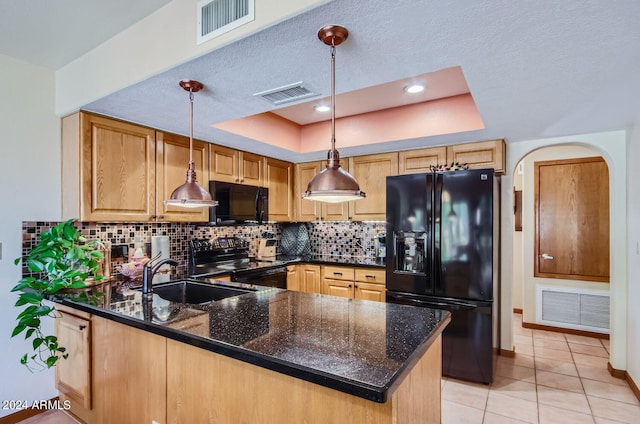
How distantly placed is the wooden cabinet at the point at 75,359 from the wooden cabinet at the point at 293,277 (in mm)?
2022

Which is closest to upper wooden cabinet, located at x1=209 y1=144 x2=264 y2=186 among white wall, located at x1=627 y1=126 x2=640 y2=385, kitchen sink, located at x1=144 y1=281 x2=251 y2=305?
kitchen sink, located at x1=144 y1=281 x2=251 y2=305

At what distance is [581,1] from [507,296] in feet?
9.56

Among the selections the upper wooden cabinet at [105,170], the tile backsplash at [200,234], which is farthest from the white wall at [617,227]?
the upper wooden cabinet at [105,170]

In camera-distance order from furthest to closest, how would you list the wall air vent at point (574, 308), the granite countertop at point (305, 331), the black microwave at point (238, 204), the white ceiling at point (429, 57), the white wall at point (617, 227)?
the wall air vent at point (574, 308) → the black microwave at point (238, 204) → the white wall at point (617, 227) → the white ceiling at point (429, 57) → the granite countertop at point (305, 331)

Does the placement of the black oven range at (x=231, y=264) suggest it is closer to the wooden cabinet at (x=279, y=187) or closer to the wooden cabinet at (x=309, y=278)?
the wooden cabinet at (x=309, y=278)

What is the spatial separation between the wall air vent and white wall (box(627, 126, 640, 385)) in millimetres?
1252

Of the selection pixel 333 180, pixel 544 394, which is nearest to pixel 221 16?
pixel 333 180

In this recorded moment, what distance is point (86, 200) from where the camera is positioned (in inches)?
93.4

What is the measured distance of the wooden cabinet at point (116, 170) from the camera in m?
2.39

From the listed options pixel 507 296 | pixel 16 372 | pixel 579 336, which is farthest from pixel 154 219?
pixel 579 336

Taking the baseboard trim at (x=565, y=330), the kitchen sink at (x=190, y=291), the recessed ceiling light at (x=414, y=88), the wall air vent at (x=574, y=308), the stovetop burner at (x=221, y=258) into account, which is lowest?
the baseboard trim at (x=565, y=330)

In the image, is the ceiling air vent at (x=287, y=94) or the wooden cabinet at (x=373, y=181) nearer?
the ceiling air vent at (x=287, y=94)

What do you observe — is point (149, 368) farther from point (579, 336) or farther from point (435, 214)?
point (579, 336)

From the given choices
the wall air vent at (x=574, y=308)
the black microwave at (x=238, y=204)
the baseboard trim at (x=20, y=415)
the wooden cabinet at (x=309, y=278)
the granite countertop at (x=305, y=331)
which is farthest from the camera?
the wall air vent at (x=574, y=308)
